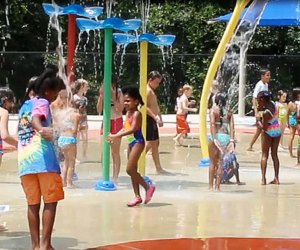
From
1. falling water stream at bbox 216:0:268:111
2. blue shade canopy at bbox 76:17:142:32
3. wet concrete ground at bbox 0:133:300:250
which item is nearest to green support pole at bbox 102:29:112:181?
blue shade canopy at bbox 76:17:142:32

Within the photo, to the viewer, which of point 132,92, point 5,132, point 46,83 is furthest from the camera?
point 132,92

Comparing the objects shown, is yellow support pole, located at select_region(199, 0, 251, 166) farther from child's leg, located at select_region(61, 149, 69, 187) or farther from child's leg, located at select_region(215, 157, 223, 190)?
child's leg, located at select_region(61, 149, 69, 187)

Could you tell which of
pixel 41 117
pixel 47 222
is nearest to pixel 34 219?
pixel 47 222

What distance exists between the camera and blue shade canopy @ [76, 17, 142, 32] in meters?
8.83

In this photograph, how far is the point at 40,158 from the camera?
5699 mm

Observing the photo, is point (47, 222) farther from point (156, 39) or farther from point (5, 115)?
point (156, 39)

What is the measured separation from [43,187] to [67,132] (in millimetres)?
3664

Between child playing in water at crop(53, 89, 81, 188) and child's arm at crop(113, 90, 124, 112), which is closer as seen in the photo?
child playing in water at crop(53, 89, 81, 188)

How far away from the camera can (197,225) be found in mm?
7207

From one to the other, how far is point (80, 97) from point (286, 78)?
1654 centimetres

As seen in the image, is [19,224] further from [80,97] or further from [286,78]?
[286,78]

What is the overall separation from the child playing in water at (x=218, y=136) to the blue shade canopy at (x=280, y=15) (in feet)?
26.5

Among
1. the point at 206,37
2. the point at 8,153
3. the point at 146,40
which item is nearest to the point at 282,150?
the point at 8,153

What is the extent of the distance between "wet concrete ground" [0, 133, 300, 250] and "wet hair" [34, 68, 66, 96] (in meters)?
1.37
